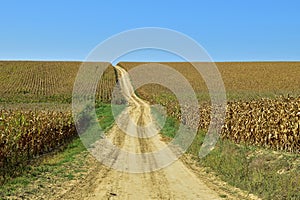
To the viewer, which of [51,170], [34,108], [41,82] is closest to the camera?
[51,170]

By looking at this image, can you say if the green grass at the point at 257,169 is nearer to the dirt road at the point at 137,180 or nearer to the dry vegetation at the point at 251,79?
the dirt road at the point at 137,180

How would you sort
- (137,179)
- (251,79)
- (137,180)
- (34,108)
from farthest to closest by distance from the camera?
(251,79)
(34,108)
(137,179)
(137,180)

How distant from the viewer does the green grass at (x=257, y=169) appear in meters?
9.64

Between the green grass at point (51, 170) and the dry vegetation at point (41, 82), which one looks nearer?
the green grass at point (51, 170)

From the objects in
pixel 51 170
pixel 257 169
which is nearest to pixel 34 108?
pixel 51 170

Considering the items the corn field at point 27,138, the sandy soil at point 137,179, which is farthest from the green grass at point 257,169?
the corn field at point 27,138

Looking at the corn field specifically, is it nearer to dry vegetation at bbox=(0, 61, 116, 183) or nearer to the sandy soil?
dry vegetation at bbox=(0, 61, 116, 183)

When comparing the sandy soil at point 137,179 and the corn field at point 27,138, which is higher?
the corn field at point 27,138

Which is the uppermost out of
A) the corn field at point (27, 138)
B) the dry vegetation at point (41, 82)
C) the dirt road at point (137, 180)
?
the dry vegetation at point (41, 82)

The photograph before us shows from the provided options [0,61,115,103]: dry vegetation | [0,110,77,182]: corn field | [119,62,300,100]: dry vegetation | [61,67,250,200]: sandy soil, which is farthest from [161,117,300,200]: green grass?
[119,62,300,100]: dry vegetation

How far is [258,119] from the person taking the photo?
16.4 meters

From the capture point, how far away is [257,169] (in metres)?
11.5

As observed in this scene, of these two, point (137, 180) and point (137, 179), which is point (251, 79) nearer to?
point (137, 179)

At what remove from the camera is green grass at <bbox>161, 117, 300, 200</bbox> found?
31.6 ft
